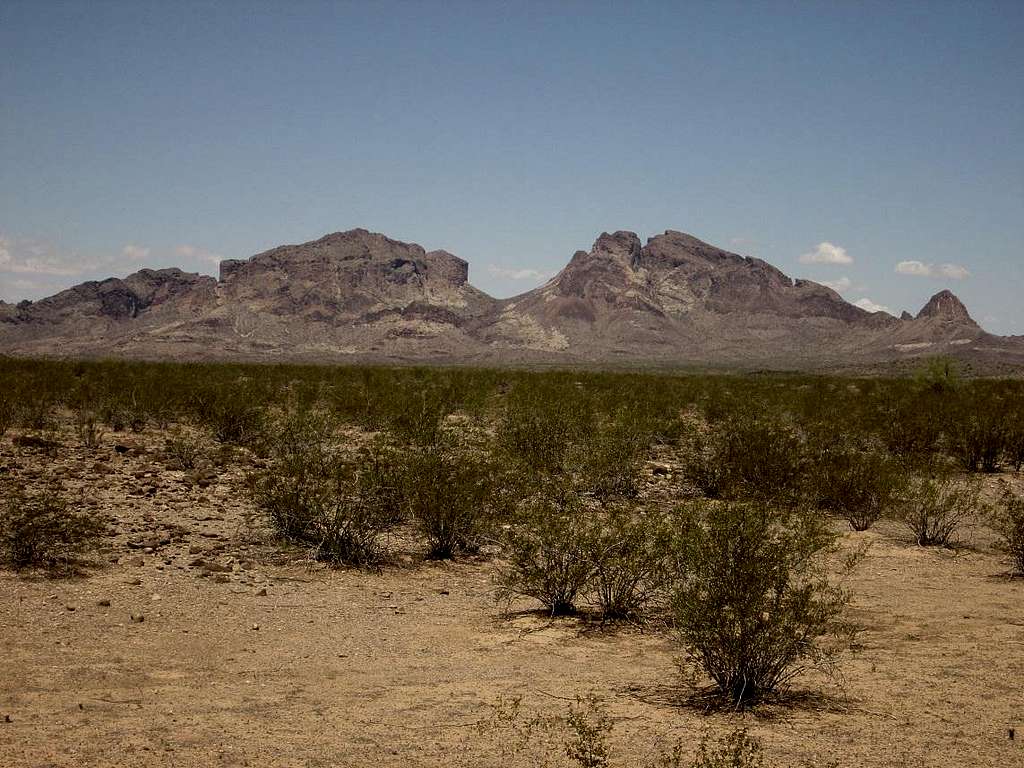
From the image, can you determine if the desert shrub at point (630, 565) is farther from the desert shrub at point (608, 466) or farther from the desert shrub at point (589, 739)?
the desert shrub at point (608, 466)

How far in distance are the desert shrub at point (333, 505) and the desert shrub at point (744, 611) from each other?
484 cm

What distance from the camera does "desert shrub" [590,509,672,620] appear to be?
8188mm

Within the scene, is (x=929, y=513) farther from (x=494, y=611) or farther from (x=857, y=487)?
(x=494, y=611)

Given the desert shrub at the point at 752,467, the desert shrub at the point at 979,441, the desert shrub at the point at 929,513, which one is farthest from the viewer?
the desert shrub at the point at 979,441

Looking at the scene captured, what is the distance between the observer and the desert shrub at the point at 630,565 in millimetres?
8188

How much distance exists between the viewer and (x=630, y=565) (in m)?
8.13

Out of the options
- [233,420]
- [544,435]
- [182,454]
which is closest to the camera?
[182,454]

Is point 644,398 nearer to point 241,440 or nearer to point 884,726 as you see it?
point 241,440

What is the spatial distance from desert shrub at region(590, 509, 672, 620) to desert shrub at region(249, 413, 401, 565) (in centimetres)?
333

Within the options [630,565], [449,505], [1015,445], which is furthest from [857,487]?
[1015,445]

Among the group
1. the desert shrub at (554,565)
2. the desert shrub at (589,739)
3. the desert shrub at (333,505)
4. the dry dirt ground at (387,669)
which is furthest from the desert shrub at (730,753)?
the desert shrub at (333,505)

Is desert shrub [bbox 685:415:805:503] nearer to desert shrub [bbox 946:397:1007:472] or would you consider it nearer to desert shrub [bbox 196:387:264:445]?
desert shrub [bbox 946:397:1007:472]

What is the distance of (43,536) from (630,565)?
6584 mm

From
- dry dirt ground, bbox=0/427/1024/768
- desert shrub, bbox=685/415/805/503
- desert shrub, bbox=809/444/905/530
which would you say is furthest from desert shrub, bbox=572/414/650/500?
dry dirt ground, bbox=0/427/1024/768
